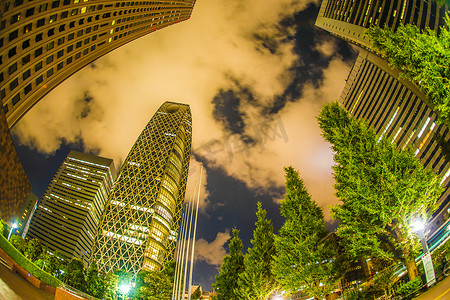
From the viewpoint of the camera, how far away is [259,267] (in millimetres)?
19328

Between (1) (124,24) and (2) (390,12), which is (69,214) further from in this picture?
(2) (390,12)

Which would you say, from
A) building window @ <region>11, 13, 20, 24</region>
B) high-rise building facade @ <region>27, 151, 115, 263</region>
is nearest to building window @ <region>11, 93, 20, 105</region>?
building window @ <region>11, 13, 20, 24</region>

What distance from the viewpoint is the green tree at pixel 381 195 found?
1101cm

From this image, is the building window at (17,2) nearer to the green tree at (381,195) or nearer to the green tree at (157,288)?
the green tree at (381,195)

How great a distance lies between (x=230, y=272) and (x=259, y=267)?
5156mm

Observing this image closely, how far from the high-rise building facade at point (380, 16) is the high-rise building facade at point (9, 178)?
61.6 metres

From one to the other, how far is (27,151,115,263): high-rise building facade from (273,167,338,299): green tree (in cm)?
13220

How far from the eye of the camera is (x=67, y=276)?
128 ft

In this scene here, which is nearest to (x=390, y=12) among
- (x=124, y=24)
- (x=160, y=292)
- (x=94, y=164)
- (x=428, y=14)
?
(x=428, y=14)

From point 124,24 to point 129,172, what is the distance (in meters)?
53.9

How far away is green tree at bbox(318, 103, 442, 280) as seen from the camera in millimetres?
11008

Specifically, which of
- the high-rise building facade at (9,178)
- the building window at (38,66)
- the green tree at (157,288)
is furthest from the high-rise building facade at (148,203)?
the building window at (38,66)

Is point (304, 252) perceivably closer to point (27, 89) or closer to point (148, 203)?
point (27, 89)

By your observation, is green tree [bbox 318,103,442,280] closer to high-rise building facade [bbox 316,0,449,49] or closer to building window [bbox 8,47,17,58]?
building window [bbox 8,47,17,58]
